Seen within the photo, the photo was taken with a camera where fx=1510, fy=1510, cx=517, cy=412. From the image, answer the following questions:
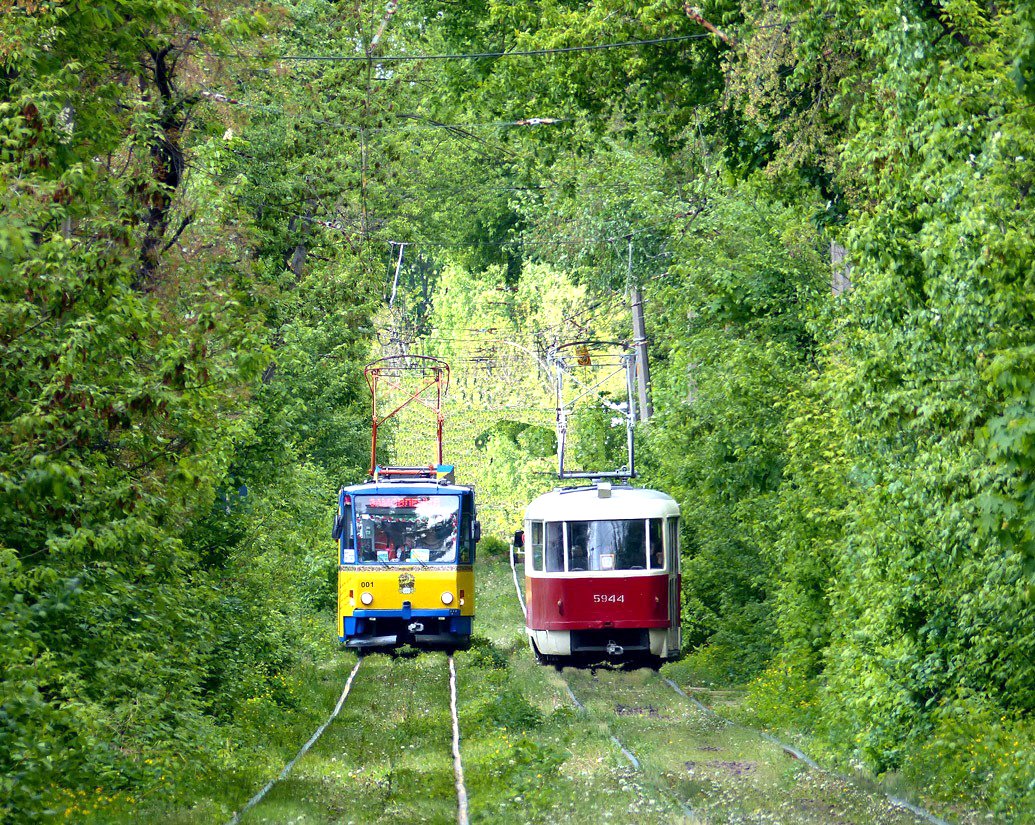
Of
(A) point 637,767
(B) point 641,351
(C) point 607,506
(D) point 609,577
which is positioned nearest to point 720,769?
(A) point 637,767

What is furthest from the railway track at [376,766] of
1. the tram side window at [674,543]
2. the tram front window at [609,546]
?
the tram side window at [674,543]

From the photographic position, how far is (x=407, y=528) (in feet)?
91.4

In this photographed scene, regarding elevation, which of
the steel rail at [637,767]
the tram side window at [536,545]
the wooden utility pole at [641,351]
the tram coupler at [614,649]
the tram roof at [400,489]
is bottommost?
the tram coupler at [614,649]

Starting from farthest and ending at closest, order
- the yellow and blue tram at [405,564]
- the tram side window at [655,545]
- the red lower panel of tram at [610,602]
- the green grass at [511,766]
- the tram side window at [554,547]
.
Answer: the yellow and blue tram at [405,564], the tram side window at [554,547], the tram side window at [655,545], the red lower panel of tram at [610,602], the green grass at [511,766]

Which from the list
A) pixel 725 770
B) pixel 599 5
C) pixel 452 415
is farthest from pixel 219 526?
pixel 452 415

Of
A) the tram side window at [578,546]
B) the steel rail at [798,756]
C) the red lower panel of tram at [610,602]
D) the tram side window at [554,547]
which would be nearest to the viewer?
the steel rail at [798,756]

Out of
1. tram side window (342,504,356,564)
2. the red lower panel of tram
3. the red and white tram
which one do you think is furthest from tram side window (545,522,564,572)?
tram side window (342,504,356,564)

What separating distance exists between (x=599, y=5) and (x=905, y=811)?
44.1 feet

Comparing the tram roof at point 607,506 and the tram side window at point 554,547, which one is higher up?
the tram roof at point 607,506

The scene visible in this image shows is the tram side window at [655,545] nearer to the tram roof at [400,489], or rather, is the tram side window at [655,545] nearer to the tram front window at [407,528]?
the tram front window at [407,528]

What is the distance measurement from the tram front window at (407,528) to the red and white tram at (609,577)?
349 centimetres

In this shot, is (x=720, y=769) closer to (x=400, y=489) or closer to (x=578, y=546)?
(x=578, y=546)

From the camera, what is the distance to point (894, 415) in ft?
42.3

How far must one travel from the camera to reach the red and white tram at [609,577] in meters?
23.9
